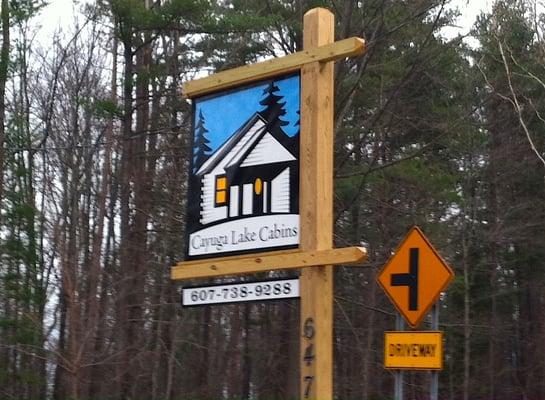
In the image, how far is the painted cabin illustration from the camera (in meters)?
9.27

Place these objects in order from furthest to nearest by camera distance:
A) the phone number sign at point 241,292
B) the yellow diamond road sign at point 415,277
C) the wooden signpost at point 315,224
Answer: the yellow diamond road sign at point 415,277 → the phone number sign at point 241,292 → the wooden signpost at point 315,224

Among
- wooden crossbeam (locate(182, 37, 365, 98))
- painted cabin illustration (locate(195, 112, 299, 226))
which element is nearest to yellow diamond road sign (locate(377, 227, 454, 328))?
painted cabin illustration (locate(195, 112, 299, 226))

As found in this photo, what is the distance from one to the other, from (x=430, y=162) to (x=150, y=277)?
1029cm

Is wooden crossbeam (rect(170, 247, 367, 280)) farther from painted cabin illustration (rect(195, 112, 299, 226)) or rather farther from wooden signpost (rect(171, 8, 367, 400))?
painted cabin illustration (rect(195, 112, 299, 226))

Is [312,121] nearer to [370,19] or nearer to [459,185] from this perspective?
[370,19]

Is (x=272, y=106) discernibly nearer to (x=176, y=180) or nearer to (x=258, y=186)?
(x=258, y=186)

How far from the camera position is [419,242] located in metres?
9.45

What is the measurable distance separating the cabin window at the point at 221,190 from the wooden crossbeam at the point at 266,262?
1.88 feet

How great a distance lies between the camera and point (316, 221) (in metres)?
8.98

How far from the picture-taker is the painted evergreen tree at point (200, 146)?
10026 millimetres

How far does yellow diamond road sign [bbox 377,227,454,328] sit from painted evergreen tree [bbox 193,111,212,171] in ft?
7.22

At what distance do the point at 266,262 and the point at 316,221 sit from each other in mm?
659

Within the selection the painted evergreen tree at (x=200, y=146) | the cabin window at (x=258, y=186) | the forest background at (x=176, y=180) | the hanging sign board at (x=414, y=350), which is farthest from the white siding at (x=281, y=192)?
the forest background at (x=176, y=180)

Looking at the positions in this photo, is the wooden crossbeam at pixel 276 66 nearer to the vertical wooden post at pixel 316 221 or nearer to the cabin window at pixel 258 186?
the vertical wooden post at pixel 316 221
